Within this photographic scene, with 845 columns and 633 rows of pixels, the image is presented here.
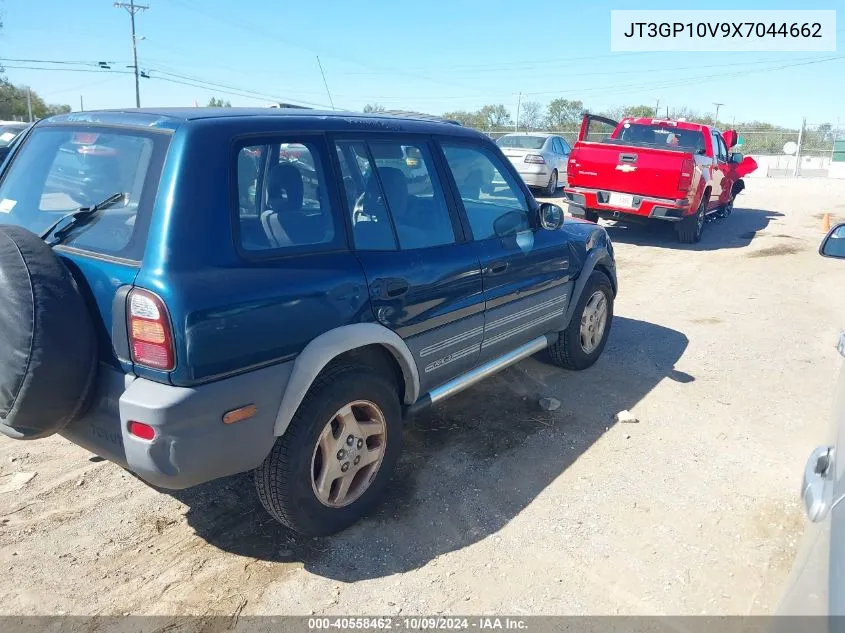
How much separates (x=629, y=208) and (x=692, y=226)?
5.03 ft

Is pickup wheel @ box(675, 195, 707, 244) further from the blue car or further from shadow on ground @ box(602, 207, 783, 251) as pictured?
the blue car

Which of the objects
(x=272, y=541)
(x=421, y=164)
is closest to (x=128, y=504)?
(x=272, y=541)

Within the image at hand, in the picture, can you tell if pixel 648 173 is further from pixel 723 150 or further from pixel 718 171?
pixel 723 150

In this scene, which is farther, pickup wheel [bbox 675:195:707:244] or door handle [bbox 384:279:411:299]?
pickup wheel [bbox 675:195:707:244]

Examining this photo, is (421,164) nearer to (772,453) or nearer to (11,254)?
(11,254)

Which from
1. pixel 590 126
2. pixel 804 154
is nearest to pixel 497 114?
pixel 804 154

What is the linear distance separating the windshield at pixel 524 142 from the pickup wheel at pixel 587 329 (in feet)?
38.6

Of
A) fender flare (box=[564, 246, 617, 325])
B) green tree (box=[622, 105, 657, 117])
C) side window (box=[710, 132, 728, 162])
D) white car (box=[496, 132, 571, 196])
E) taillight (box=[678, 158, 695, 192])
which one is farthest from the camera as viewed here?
green tree (box=[622, 105, 657, 117])

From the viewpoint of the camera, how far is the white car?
15.4 meters

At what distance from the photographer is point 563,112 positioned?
5816 cm

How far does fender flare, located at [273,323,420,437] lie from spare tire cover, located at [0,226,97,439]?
2.41 feet

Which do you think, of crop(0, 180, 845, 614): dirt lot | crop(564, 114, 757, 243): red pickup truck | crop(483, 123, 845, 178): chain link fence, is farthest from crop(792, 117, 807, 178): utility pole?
crop(0, 180, 845, 614): dirt lot

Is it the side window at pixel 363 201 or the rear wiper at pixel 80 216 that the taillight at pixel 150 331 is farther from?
the side window at pixel 363 201

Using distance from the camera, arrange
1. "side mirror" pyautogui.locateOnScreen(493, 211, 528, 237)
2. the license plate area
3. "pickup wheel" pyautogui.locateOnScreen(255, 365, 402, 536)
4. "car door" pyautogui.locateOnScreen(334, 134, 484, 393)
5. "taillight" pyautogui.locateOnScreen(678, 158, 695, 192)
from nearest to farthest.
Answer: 1. "pickup wheel" pyautogui.locateOnScreen(255, 365, 402, 536)
2. "car door" pyautogui.locateOnScreen(334, 134, 484, 393)
3. "side mirror" pyautogui.locateOnScreen(493, 211, 528, 237)
4. "taillight" pyautogui.locateOnScreen(678, 158, 695, 192)
5. the license plate area
